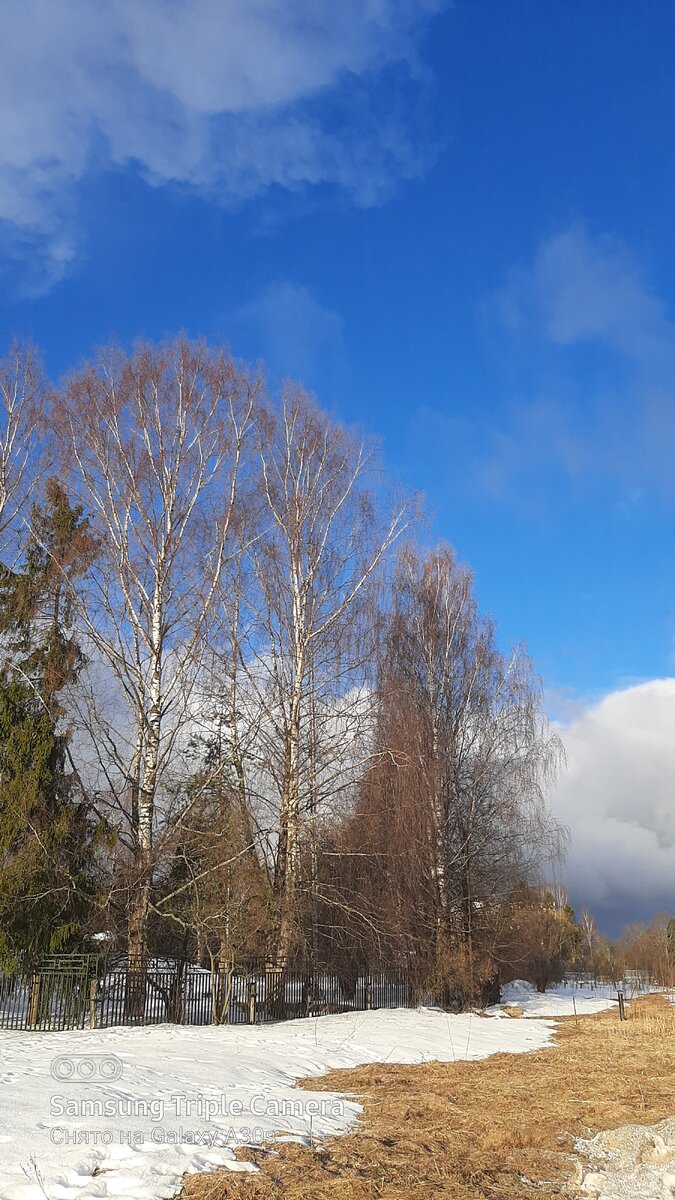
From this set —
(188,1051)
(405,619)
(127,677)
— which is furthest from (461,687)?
(188,1051)

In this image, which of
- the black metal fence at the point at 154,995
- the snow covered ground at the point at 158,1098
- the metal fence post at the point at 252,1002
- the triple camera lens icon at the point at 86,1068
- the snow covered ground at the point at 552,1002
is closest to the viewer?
the snow covered ground at the point at 158,1098

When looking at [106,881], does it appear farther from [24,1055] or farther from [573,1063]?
[573,1063]

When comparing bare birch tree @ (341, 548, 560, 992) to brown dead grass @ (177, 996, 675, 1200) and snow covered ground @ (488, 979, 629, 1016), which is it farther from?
brown dead grass @ (177, 996, 675, 1200)

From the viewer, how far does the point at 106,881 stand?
1622 centimetres

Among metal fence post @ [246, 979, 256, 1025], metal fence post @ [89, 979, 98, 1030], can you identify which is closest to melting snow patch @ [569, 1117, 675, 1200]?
metal fence post @ [89, 979, 98, 1030]

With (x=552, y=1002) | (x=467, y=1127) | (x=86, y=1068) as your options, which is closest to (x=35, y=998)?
(x=86, y=1068)

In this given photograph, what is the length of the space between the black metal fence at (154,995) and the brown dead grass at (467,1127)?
6.23 metres

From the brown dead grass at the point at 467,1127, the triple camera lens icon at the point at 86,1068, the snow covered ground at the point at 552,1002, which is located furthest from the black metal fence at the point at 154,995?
the brown dead grass at the point at 467,1127

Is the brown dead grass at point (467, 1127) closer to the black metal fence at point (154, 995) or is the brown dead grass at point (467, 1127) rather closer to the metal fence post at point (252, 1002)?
the metal fence post at point (252, 1002)

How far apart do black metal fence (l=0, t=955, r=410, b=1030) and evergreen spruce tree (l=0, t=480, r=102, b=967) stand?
686 millimetres

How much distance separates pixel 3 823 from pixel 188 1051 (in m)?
6.57

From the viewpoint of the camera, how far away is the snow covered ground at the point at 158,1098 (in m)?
5.10

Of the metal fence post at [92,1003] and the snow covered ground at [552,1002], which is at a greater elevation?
the metal fence post at [92,1003]

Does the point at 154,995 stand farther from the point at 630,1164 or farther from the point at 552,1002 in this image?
the point at 552,1002
